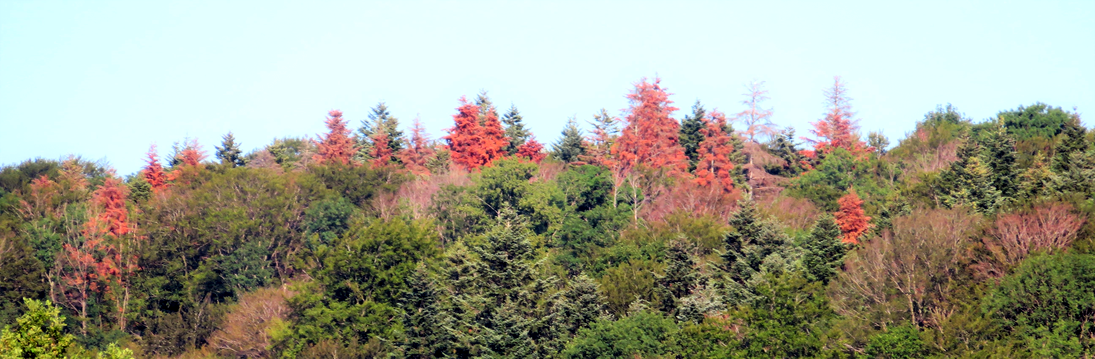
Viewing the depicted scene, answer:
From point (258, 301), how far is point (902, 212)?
1306 inches

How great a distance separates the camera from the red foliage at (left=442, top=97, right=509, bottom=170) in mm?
88312

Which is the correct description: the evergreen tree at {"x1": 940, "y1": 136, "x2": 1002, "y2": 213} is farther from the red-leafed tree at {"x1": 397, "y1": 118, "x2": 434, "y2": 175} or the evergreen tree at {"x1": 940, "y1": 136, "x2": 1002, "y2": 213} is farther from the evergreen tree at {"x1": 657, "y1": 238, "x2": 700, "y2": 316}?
the red-leafed tree at {"x1": 397, "y1": 118, "x2": 434, "y2": 175}

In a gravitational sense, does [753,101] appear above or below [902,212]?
above

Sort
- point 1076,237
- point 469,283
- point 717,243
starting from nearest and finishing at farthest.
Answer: point 1076,237, point 469,283, point 717,243

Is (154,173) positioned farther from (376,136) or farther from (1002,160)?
(1002,160)

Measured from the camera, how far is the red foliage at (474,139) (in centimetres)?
8831

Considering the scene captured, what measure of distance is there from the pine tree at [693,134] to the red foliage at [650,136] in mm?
735

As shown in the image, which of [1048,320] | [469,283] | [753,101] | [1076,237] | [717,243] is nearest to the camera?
[1048,320]

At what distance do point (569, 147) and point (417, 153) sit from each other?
1132cm

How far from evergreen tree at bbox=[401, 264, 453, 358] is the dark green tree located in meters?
33.2

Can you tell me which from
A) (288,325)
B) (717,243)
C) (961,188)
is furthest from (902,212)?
(288,325)

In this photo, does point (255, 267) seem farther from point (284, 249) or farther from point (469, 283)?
point (469, 283)

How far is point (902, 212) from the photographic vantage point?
6056 centimetres

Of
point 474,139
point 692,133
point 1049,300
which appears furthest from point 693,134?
point 1049,300
